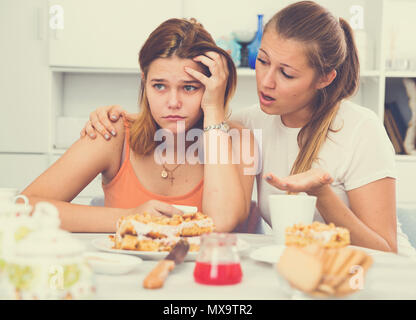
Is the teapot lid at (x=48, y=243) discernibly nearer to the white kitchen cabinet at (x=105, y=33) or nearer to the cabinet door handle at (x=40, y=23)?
the white kitchen cabinet at (x=105, y=33)

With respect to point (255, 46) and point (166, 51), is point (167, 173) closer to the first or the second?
point (166, 51)

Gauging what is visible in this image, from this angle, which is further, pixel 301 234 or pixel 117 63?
pixel 117 63

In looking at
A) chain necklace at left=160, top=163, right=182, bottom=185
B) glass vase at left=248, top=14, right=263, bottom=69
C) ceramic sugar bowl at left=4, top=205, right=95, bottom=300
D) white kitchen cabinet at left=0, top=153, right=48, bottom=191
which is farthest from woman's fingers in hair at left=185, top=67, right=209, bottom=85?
white kitchen cabinet at left=0, top=153, right=48, bottom=191

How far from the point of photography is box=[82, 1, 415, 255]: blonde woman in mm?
1390

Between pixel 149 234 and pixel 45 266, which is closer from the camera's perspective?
pixel 45 266

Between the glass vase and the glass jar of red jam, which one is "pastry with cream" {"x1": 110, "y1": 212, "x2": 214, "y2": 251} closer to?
the glass jar of red jam

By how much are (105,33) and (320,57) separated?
1670 mm

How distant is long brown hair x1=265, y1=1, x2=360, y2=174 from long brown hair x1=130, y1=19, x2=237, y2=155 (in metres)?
0.21

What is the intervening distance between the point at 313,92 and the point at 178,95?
0.41 m

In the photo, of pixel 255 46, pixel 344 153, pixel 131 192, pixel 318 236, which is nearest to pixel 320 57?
pixel 344 153

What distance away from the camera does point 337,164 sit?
1.44 meters

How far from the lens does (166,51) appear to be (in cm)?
135
